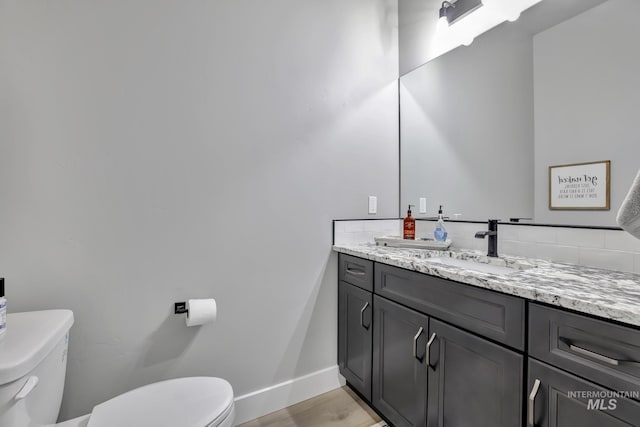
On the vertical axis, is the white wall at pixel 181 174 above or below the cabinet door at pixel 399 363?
above

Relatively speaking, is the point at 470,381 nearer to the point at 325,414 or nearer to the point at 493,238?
the point at 493,238

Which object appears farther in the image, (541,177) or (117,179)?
(541,177)

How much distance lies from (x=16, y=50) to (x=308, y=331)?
180cm

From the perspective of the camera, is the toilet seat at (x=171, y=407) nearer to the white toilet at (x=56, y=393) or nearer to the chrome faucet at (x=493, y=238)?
the white toilet at (x=56, y=393)

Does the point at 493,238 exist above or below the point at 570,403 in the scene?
above

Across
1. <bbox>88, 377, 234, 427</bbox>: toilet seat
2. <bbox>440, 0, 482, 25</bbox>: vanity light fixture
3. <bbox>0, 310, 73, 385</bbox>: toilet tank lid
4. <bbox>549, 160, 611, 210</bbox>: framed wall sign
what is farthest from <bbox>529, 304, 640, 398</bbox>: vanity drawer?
<bbox>440, 0, 482, 25</bbox>: vanity light fixture

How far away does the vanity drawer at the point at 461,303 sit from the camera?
937 millimetres

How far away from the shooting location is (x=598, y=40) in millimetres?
1260

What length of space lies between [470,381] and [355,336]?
2.40 feet

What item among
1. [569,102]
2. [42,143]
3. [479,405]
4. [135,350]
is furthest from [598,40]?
[135,350]

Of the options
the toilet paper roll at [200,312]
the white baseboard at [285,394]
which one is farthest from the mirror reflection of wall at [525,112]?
the toilet paper roll at [200,312]

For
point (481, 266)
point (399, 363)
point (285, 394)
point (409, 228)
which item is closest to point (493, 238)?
point (481, 266)

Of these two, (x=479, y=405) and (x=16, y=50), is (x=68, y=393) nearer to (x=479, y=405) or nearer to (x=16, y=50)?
(x=16, y=50)

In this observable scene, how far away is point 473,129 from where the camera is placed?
1.78m
